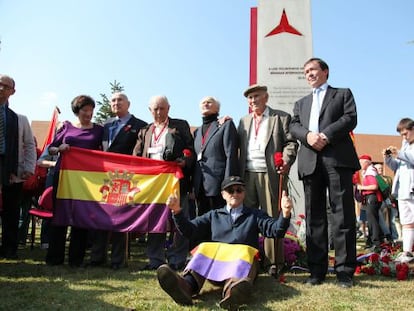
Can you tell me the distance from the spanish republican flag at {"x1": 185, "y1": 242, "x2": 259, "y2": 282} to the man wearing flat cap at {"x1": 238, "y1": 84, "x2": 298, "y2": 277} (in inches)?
37.9

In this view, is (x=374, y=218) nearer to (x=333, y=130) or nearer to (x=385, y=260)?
(x=385, y=260)

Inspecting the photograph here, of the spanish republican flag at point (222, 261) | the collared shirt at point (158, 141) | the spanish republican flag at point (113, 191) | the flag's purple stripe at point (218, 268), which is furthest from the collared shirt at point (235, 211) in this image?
the collared shirt at point (158, 141)

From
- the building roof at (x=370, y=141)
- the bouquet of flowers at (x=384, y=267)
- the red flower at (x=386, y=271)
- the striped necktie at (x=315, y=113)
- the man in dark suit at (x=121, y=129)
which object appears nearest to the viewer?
the striped necktie at (x=315, y=113)

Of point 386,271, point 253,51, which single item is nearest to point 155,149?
point 386,271

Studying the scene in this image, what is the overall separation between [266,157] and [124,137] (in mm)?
1910

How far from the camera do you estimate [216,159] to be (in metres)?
4.75

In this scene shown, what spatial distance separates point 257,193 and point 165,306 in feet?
6.52

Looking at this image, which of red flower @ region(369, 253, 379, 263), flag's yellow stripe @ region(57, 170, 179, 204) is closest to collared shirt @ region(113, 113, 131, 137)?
flag's yellow stripe @ region(57, 170, 179, 204)

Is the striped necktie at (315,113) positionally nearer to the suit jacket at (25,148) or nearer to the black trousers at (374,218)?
the suit jacket at (25,148)

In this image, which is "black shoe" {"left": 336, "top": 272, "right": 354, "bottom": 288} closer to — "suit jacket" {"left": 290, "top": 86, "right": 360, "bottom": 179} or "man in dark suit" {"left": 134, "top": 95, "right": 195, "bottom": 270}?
"suit jacket" {"left": 290, "top": 86, "right": 360, "bottom": 179}

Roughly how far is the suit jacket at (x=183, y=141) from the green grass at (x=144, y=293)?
1.24 meters

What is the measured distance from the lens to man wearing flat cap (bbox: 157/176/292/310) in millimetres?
2988

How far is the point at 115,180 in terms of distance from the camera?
5.03 meters

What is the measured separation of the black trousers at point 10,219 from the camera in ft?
17.5
